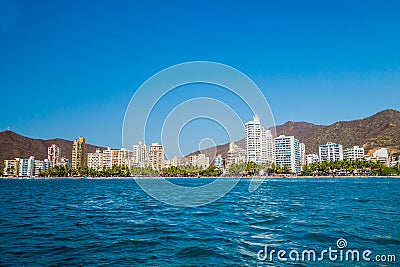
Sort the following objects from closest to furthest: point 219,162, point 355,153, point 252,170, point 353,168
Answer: point 353,168 → point 252,170 → point 355,153 → point 219,162

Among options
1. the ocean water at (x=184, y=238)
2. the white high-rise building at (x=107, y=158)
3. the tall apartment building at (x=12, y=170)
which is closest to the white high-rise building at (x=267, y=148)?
the white high-rise building at (x=107, y=158)

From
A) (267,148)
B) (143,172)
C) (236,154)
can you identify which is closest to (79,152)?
(143,172)

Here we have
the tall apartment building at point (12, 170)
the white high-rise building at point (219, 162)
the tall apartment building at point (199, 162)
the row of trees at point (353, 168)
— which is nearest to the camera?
the row of trees at point (353, 168)

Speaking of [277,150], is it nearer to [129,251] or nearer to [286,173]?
[286,173]

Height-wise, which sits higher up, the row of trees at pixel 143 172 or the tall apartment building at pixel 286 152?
the tall apartment building at pixel 286 152

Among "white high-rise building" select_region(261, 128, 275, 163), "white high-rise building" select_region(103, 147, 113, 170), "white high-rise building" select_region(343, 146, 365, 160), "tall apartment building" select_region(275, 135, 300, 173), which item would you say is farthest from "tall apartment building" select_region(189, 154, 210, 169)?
"white high-rise building" select_region(343, 146, 365, 160)

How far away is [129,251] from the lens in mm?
8383

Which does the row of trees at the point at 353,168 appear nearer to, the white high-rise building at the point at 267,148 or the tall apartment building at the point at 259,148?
the white high-rise building at the point at 267,148

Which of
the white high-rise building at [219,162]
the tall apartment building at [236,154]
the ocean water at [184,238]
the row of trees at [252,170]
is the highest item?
the tall apartment building at [236,154]

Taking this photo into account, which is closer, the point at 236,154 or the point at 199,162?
the point at 236,154

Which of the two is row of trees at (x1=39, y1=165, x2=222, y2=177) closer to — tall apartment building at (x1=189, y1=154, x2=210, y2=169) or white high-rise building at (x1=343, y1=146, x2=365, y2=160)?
tall apartment building at (x1=189, y1=154, x2=210, y2=169)

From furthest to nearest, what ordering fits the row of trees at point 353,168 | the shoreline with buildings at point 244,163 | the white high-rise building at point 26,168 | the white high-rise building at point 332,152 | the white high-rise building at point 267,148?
1. the white high-rise building at point 26,168
2. the white high-rise building at point 332,152
3. the white high-rise building at point 267,148
4. the shoreline with buildings at point 244,163
5. the row of trees at point 353,168

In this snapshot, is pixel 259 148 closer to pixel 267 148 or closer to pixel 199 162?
pixel 267 148

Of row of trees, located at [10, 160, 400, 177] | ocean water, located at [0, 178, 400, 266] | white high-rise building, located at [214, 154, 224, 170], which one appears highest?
white high-rise building, located at [214, 154, 224, 170]
